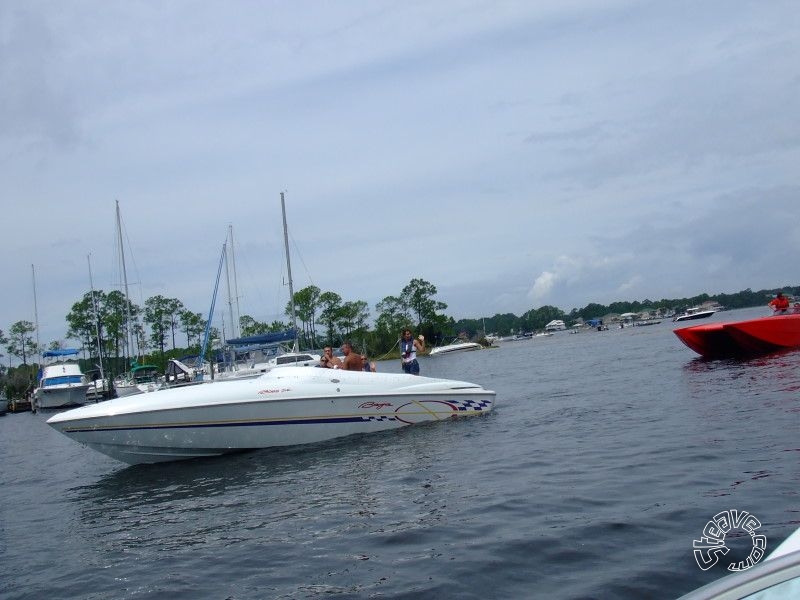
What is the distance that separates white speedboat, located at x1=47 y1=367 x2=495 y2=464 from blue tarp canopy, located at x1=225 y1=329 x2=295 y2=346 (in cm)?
2397

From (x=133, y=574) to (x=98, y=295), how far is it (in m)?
72.5

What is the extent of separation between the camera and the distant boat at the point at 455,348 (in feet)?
309

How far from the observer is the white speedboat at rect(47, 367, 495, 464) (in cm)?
1290

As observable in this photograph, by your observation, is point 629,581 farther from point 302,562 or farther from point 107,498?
point 107,498

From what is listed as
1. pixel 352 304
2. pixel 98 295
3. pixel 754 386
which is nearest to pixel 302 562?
pixel 754 386

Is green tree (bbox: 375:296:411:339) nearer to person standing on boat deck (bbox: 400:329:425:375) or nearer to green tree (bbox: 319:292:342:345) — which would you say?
green tree (bbox: 319:292:342:345)

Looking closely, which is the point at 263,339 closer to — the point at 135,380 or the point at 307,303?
the point at 135,380

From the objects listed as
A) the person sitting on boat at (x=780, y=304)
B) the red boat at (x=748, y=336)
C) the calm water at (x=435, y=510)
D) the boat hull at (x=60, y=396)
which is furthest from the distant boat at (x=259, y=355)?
the calm water at (x=435, y=510)

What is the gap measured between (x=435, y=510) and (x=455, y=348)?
89.8 m

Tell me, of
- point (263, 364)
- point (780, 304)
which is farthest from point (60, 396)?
point (780, 304)

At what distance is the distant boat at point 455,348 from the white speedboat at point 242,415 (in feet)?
259

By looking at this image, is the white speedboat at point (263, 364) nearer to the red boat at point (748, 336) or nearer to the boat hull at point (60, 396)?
the boat hull at point (60, 396)

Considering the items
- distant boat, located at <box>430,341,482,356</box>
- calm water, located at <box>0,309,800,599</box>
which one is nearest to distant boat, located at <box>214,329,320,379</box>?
calm water, located at <box>0,309,800,599</box>

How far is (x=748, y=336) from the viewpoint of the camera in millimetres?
23969
